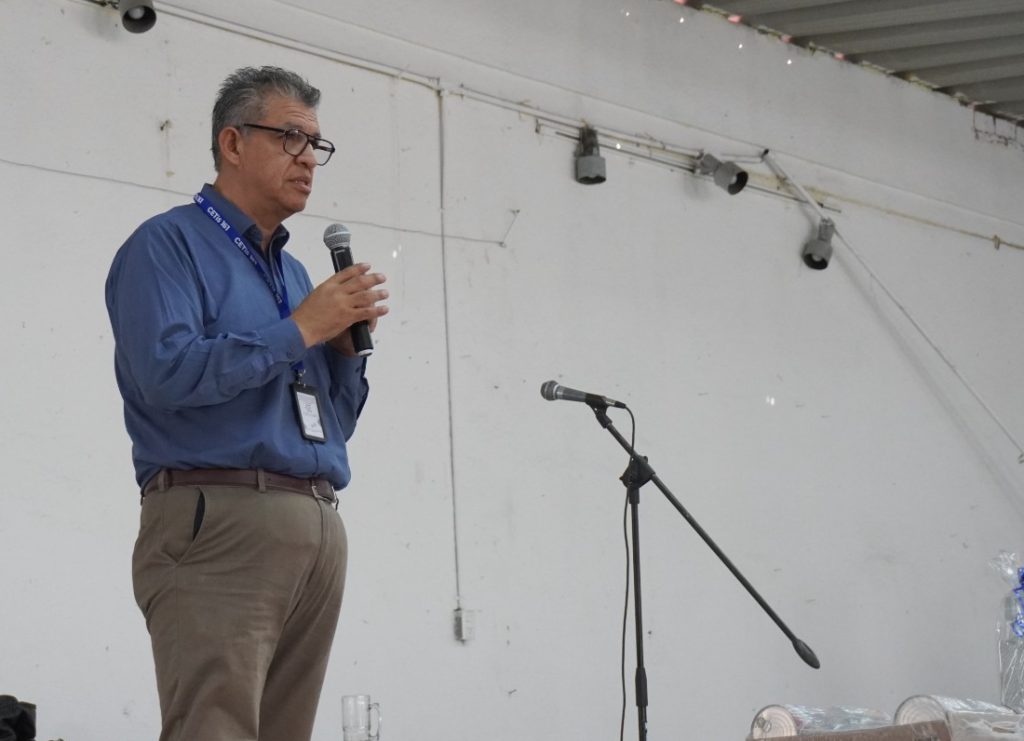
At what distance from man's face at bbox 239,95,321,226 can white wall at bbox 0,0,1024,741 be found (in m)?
1.41

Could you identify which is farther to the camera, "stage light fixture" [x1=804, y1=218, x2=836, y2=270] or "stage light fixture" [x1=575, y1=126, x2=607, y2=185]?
"stage light fixture" [x1=804, y1=218, x2=836, y2=270]

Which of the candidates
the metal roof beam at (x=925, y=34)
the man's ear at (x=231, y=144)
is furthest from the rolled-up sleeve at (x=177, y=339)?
the metal roof beam at (x=925, y=34)

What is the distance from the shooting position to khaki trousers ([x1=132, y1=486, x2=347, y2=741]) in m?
1.96

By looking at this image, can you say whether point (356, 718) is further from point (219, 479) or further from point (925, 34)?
point (925, 34)

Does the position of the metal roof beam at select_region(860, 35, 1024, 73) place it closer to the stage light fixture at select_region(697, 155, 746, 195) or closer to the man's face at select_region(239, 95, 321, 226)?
the stage light fixture at select_region(697, 155, 746, 195)

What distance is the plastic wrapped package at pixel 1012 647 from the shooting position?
194 inches

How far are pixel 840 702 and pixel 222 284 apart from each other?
13.0 feet

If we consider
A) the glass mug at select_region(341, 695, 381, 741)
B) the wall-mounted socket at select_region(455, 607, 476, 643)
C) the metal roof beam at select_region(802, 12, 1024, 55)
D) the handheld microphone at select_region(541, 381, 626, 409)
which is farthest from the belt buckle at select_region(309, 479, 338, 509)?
the metal roof beam at select_region(802, 12, 1024, 55)

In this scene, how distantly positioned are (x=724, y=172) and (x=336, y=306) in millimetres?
3478

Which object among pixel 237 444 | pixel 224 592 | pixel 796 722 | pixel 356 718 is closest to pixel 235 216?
pixel 237 444

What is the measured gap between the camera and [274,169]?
2279 mm

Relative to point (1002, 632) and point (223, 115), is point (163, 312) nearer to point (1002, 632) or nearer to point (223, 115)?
point (223, 115)

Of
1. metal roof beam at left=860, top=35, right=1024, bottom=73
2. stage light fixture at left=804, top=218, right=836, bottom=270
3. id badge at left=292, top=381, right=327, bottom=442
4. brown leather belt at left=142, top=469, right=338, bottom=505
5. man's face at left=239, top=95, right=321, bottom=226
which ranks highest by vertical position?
metal roof beam at left=860, top=35, right=1024, bottom=73

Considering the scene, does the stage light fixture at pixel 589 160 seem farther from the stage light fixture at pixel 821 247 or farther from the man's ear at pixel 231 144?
the man's ear at pixel 231 144
